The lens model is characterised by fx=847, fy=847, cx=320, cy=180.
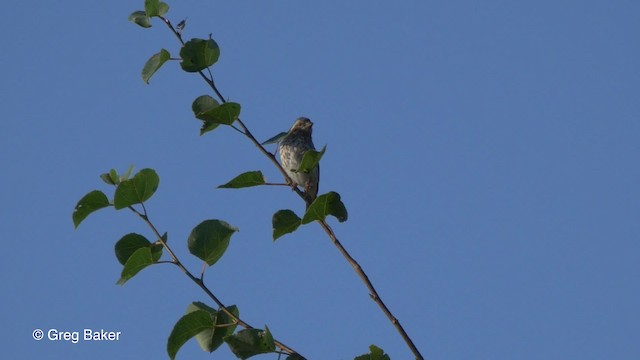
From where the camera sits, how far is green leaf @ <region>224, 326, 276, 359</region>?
2.63m

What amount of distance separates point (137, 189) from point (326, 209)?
650 mm

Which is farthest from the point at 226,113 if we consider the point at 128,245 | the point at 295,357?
the point at 295,357

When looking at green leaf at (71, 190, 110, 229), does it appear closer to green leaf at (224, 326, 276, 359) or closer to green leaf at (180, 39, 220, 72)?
green leaf at (180, 39, 220, 72)

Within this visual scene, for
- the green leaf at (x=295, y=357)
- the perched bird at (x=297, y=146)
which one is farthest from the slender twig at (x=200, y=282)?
the perched bird at (x=297, y=146)

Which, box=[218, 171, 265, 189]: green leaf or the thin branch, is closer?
the thin branch

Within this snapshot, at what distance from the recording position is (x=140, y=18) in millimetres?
3438

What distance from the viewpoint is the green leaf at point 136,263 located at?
112 inches

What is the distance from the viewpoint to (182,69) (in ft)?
10.1

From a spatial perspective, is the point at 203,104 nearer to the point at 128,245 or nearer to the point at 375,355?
the point at 128,245

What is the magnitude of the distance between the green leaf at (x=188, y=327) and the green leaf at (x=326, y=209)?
1.53ft

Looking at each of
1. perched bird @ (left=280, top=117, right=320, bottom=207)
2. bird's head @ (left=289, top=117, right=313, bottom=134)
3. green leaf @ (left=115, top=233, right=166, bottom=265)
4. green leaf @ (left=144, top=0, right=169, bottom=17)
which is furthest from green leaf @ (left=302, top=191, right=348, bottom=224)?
bird's head @ (left=289, top=117, right=313, bottom=134)

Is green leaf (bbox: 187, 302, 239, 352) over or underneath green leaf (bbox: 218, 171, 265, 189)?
underneath

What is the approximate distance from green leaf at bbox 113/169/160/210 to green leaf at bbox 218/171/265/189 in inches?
10.4

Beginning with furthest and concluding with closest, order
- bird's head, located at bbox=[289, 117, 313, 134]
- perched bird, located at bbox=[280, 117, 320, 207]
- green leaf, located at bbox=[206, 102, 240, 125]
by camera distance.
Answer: bird's head, located at bbox=[289, 117, 313, 134]
perched bird, located at bbox=[280, 117, 320, 207]
green leaf, located at bbox=[206, 102, 240, 125]
